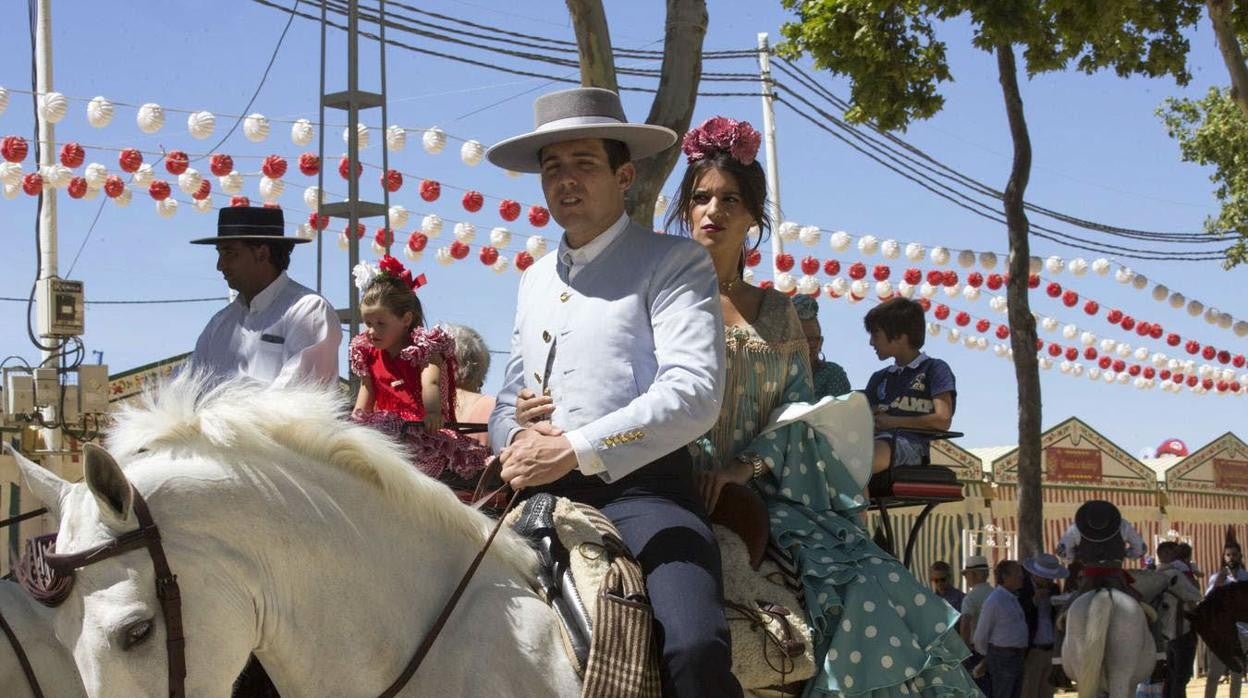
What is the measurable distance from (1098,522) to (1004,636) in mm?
1939

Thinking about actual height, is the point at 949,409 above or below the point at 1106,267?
below

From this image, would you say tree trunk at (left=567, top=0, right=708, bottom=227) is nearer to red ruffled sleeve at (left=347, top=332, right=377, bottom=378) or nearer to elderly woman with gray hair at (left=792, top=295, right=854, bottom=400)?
elderly woman with gray hair at (left=792, top=295, right=854, bottom=400)

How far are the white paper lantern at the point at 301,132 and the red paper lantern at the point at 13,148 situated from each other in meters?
2.73

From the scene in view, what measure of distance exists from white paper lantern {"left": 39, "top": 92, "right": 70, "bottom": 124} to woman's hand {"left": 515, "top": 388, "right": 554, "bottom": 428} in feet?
40.3

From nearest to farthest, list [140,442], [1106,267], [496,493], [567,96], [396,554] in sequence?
[140,442]
[396,554]
[496,493]
[567,96]
[1106,267]

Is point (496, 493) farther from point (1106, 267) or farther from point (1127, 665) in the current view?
point (1106, 267)

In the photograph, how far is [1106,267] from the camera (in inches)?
854

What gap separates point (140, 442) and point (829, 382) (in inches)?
130

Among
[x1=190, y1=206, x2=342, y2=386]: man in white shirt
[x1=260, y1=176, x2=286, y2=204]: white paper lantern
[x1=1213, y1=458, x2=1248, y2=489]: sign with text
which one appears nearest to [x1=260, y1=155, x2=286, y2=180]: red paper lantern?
[x1=260, y1=176, x2=286, y2=204]: white paper lantern

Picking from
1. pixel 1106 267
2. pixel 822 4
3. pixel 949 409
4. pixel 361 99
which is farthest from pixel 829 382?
pixel 1106 267

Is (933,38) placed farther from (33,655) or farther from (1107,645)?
(33,655)

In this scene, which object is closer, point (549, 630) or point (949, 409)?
point (549, 630)

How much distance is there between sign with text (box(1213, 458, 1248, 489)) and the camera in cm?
2656

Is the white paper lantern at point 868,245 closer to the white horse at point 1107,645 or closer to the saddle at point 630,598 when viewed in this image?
the white horse at point 1107,645
